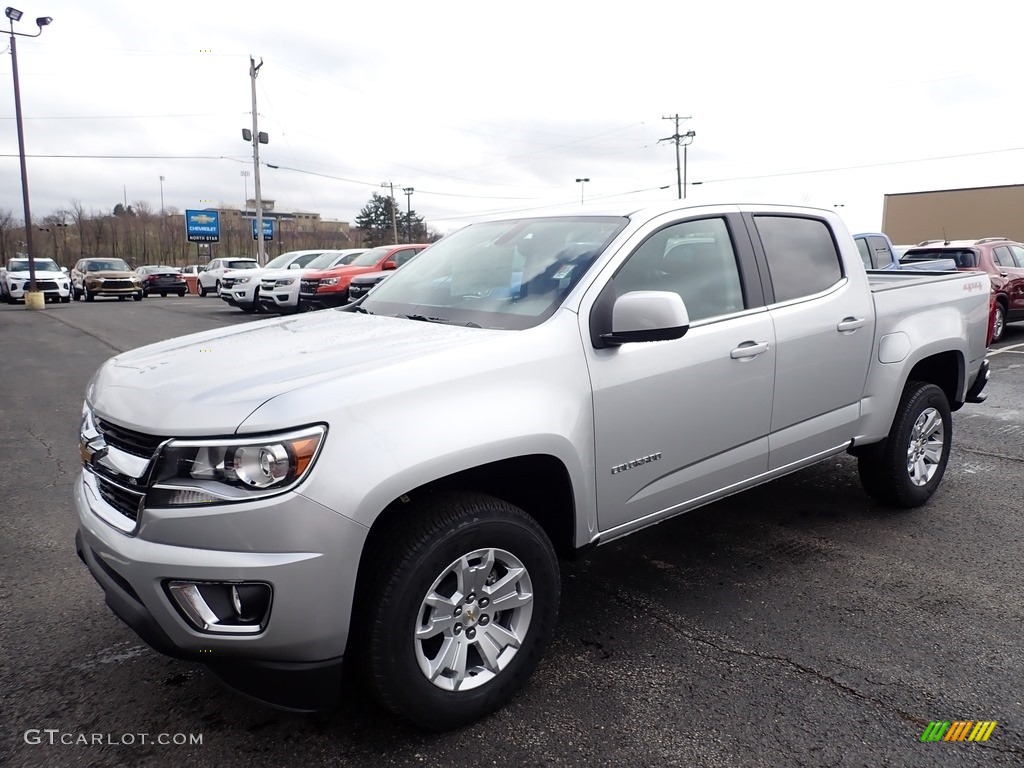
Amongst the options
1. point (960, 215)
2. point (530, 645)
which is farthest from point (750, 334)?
point (960, 215)

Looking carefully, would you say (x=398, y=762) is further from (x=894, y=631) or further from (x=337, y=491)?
(x=894, y=631)

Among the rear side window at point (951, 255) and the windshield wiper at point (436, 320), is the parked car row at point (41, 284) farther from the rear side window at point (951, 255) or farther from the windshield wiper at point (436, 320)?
the windshield wiper at point (436, 320)

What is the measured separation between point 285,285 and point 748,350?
15964mm

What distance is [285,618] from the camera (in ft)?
7.07

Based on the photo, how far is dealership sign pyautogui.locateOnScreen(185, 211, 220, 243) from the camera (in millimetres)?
64938

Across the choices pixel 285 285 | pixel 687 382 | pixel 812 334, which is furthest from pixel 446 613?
pixel 285 285

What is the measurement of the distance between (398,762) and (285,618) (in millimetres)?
651

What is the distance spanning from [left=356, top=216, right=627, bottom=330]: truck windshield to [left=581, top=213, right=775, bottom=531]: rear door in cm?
18

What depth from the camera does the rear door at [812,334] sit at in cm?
366

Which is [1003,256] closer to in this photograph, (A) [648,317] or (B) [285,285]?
(A) [648,317]

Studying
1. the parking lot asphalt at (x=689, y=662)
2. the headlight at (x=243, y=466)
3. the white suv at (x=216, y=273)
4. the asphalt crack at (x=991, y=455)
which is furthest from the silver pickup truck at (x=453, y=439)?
the white suv at (x=216, y=273)

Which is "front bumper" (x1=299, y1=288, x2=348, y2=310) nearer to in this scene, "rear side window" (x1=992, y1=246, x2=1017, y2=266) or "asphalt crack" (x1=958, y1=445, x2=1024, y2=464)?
"rear side window" (x1=992, y1=246, x2=1017, y2=266)

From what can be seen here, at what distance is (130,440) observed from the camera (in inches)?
94.0

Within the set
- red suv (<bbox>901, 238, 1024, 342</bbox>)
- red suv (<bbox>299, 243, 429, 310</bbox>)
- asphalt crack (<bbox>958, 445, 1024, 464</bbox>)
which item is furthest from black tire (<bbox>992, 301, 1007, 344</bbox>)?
red suv (<bbox>299, 243, 429, 310</bbox>)
